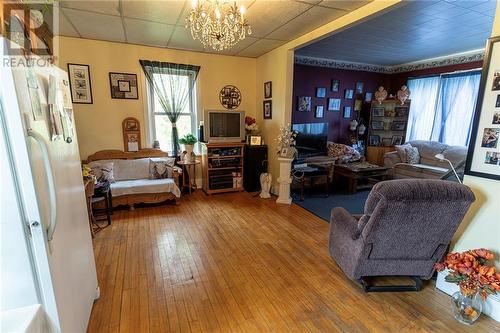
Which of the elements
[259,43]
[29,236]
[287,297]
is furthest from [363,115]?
[29,236]

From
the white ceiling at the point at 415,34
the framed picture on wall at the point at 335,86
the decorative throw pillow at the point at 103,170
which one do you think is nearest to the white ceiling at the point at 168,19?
the white ceiling at the point at 415,34

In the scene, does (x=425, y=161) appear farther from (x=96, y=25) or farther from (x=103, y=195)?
(x=96, y=25)

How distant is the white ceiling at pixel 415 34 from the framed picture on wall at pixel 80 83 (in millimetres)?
3769

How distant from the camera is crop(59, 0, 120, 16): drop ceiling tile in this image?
2.50 meters

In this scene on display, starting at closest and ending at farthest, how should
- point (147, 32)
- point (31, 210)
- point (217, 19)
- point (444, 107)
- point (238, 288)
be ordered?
point (31, 210) → point (238, 288) → point (217, 19) → point (147, 32) → point (444, 107)

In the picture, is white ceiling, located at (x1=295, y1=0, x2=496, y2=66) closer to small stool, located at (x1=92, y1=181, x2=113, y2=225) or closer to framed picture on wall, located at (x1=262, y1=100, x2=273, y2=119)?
framed picture on wall, located at (x1=262, y1=100, x2=273, y2=119)

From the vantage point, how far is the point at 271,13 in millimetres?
2779

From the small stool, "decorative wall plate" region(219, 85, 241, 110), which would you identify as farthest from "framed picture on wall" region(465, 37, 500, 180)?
the small stool

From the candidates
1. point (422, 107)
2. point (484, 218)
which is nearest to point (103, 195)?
point (484, 218)

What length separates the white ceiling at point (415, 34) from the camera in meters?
2.89

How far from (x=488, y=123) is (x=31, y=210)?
2706 millimetres

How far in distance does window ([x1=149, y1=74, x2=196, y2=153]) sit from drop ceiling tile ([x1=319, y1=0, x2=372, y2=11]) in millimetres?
2684

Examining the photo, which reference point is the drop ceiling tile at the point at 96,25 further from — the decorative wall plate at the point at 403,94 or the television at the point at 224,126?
the decorative wall plate at the point at 403,94

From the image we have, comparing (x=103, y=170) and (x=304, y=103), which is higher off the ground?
(x=304, y=103)
